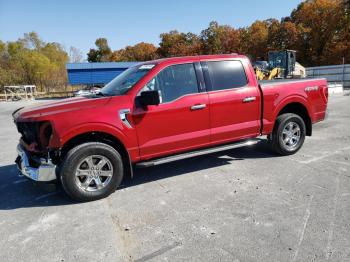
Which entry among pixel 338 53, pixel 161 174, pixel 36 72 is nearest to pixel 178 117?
pixel 161 174

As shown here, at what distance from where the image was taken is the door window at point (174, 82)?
5008 mm

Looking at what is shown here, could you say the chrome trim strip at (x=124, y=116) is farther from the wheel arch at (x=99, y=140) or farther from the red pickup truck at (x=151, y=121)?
the wheel arch at (x=99, y=140)

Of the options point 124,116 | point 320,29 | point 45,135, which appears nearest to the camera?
point 45,135

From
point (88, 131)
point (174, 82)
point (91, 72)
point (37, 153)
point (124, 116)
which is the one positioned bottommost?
point (37, 153)

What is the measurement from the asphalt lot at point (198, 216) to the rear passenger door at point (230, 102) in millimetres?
651

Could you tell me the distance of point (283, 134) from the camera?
624 centimetres

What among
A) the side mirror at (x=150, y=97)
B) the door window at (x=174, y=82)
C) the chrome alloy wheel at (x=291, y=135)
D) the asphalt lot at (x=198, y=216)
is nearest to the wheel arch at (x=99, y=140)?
the asphalt lot at (x=198, y=216)

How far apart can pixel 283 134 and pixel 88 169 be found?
3709 millimetres

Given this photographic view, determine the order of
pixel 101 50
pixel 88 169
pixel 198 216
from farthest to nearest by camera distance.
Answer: pixel 101 50 < pixel 88 169 < pixel 198 216

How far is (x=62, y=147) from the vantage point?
449cm

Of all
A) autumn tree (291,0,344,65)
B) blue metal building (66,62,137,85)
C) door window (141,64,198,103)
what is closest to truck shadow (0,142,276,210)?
door window (141,64,198,103)

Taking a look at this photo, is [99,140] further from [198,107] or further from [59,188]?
[198,107]

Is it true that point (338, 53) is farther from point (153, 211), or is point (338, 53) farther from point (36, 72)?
point (36, 72)

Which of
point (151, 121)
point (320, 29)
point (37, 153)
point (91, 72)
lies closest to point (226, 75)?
point (151, 121)
